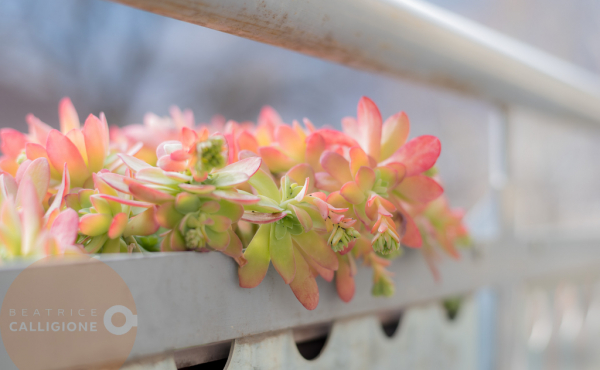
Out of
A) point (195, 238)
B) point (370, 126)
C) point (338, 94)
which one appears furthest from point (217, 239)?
point (338, 94)

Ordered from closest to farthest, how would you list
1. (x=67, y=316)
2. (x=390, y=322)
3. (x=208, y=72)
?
(x=67, y=316) → (x=390, y=322) → (x=208, y=72)

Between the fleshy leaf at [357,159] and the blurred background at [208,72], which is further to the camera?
the blurred background at [208,72]

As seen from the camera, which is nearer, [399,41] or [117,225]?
[117,225]

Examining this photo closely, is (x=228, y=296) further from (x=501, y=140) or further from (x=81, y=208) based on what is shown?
(x=501, y=140)

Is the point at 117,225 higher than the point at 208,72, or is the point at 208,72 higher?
the point at 208,72

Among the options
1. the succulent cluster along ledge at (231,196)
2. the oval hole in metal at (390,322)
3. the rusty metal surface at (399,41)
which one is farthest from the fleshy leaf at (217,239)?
the oval hole in metal at (390,322)

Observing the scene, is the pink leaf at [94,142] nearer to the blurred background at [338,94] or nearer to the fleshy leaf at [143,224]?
the fleshy leaf at [143,224]

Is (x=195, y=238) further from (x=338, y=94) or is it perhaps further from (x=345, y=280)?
(x=338, y=94)

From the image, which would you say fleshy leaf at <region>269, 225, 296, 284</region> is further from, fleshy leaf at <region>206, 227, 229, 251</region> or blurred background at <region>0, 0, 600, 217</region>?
blurred background at <region>0, 0, 600, 217</region>
